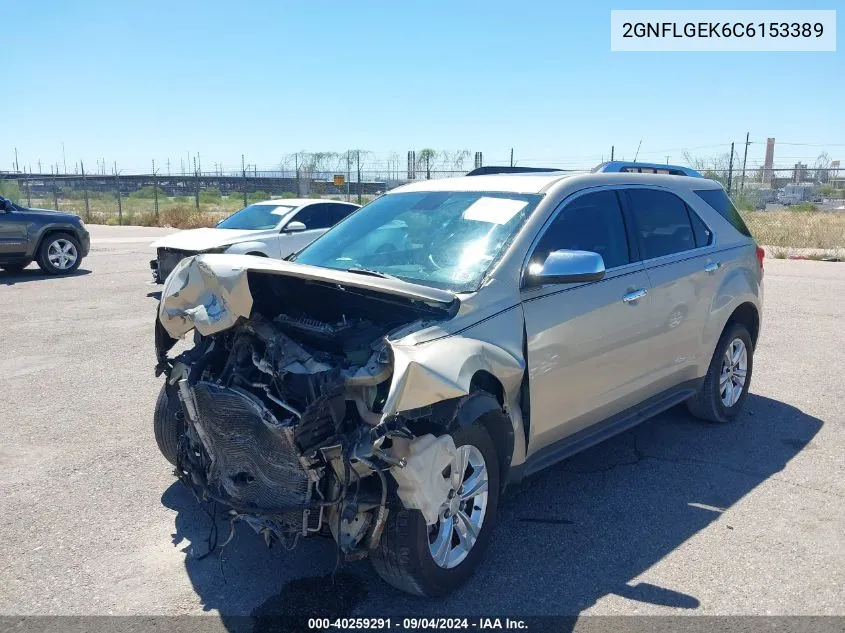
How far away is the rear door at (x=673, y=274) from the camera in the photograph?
191 inches

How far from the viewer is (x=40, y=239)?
Result: 44.5 feet

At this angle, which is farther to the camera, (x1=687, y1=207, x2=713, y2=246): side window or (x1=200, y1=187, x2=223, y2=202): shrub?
(x1=200, y1=187, x2=223, y2=202): shrub

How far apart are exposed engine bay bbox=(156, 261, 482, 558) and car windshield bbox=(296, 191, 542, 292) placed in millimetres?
385

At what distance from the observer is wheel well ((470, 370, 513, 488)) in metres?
3.54

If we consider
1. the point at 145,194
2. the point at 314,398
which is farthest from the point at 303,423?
the point at 145,194

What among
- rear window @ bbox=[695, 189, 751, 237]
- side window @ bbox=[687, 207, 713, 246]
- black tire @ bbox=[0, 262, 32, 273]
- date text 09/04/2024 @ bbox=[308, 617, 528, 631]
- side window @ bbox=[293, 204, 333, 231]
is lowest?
date text 09/04/2024 @ bbox=[308, 617, 528, 631]

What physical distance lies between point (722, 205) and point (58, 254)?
12155mm

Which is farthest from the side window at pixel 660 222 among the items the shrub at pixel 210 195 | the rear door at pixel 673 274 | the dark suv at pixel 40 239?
the shrub at pixel 210 195

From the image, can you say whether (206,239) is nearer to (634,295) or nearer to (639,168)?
(639,168)

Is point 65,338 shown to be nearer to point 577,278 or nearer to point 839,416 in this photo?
point 577,278

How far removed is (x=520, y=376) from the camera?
371cm

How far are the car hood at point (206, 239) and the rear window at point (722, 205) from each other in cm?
736

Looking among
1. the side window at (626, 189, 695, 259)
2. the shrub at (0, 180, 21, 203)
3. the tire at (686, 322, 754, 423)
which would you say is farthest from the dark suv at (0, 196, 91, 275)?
the shrub at (0, 180, 21, 203)

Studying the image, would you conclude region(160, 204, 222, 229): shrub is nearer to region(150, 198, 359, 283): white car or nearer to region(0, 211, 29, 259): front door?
region(0, 211, 29, 259): front door
